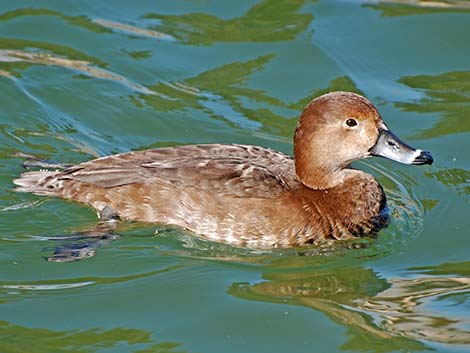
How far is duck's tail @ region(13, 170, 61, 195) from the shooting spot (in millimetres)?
7700

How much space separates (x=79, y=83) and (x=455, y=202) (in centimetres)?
374

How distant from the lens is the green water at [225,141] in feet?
20.1

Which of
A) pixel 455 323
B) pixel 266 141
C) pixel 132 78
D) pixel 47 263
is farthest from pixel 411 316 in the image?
pixel 132 78

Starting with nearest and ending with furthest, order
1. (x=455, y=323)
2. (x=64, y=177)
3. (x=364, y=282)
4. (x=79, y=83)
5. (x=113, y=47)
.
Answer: (x=455, y=323) < (x=364, y=282) < (x=64, y=177) < (x=79, y=83) < (x=113, y=47)

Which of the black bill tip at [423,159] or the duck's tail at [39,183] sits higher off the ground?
the black bill tip at [423,159]

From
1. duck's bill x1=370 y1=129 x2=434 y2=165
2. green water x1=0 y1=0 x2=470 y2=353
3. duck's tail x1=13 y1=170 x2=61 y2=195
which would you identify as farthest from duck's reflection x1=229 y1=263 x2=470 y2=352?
duck's tail x1=13 y1=170 x2=61 y2=195

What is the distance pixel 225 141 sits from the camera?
8953mm

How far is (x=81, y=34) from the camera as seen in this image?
10.4 meters

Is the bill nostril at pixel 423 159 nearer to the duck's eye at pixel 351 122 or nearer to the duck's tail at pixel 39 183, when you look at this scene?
the duck's eye at pixel 351 122

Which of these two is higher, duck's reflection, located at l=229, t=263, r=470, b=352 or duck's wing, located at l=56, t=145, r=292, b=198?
duck's wing, located at l=56, t=145, r=292, b=198

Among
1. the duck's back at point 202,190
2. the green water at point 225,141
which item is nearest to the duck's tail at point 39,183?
the green water at point 225,141

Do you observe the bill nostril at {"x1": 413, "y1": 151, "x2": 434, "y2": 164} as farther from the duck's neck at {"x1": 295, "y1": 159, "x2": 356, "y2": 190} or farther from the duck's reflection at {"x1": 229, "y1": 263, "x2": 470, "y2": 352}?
the duck's reflection at {"x1": 229, "y1": 263, "x2": 470, "y2": 352}

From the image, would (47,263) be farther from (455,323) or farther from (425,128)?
(425,128)

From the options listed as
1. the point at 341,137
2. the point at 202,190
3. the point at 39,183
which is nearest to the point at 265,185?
the point at 202,190
